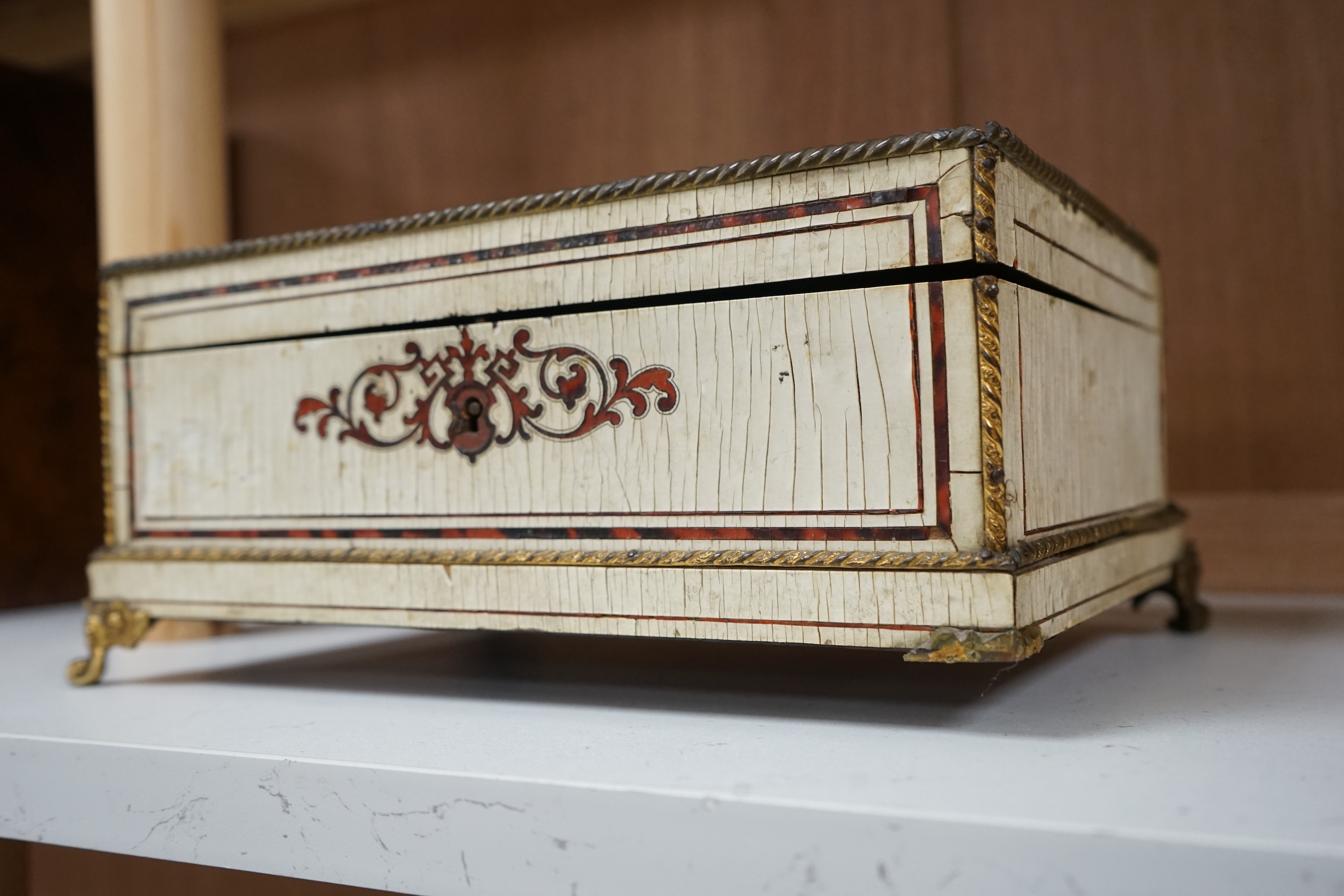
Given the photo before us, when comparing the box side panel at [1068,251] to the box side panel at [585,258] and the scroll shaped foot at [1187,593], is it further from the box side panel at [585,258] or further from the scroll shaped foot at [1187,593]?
the scroll shaped foot at [1187,593]

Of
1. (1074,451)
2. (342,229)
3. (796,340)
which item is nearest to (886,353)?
(796,340)

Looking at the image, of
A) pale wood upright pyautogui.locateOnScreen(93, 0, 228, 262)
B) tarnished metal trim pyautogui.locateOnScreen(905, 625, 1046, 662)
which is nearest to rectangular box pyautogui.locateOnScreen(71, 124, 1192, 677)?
tarnished metal trim pyautogui.locateOnScreen(905, 625, 1046, 662)

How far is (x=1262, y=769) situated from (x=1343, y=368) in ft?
3.30

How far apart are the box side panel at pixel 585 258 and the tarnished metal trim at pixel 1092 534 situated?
0.20 meters

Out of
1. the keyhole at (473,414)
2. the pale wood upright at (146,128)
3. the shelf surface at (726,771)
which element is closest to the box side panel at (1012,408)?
the shelf surface at (726,771)

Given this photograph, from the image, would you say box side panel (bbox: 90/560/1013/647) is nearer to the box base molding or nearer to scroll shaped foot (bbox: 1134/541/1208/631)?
the box base molding

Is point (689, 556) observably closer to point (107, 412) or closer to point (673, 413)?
point (673, 413)

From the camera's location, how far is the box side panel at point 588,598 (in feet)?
2.37

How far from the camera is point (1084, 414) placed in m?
0.89

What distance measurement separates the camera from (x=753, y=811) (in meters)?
0.58

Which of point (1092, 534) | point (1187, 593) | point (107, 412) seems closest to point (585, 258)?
point (1092, 534)

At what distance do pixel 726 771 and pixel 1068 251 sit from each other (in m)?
0.50

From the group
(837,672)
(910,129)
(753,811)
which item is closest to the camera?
(753,811)

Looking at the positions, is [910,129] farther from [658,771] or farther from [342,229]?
[658,771]
